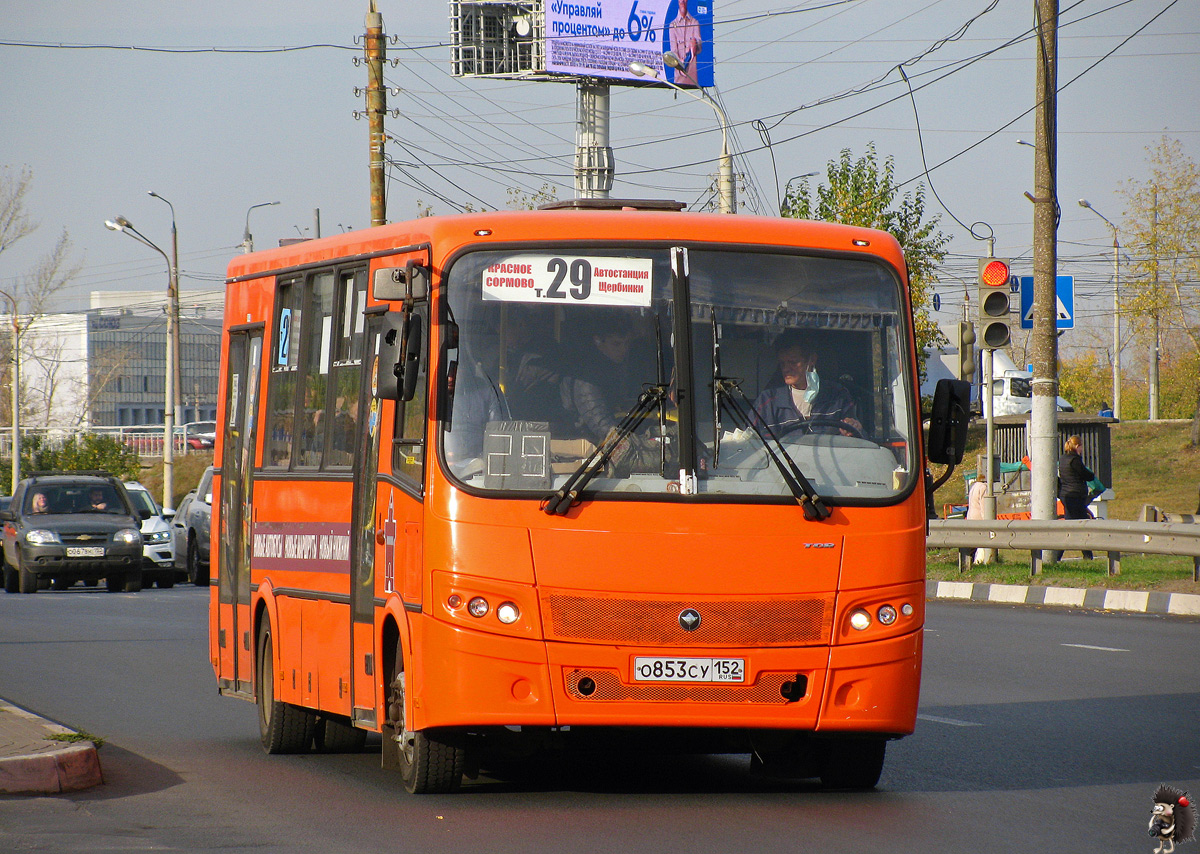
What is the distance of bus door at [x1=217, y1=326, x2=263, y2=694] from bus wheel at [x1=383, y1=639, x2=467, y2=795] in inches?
101

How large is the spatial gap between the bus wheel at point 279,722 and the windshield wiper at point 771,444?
3477 millimetres

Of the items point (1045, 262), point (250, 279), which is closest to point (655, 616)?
point (250, 279)

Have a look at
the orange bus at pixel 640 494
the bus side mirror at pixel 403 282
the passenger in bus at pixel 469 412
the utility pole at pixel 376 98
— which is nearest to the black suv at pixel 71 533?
the utility pole at pixel 376 98

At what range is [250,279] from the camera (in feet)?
35.8

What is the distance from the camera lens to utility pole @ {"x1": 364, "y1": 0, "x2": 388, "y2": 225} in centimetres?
2752

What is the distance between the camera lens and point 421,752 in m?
7.93

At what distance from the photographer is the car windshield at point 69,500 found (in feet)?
95.5

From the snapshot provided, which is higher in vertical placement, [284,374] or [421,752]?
[284,374]

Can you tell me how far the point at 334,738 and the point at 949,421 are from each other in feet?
13.5

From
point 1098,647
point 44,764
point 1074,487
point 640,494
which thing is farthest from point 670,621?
point 1074,487

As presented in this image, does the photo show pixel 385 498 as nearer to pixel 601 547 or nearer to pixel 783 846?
pixel 601 547

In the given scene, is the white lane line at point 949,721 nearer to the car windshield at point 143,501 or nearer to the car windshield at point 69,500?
the car windshield at point 69,500

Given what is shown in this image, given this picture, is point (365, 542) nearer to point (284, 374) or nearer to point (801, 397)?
point (284, 374)

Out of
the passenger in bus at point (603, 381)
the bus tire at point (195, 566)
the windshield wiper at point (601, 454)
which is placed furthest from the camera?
the bus tire at point (195, 566)
